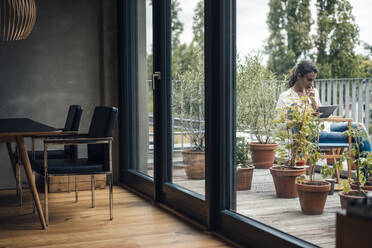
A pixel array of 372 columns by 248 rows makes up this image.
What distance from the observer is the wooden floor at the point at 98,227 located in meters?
3.26

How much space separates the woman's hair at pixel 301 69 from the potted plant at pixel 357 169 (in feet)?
1.20

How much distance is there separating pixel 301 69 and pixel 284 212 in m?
0.82

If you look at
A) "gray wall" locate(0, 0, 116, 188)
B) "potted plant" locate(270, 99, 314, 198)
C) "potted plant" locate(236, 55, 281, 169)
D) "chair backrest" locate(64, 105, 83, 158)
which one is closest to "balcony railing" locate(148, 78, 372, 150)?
"potted plant" locate(270, 99, 314, 198)

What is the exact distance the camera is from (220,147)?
3346mm

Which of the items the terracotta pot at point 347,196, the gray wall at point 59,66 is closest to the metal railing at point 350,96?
the terracotta pot at point 347,196

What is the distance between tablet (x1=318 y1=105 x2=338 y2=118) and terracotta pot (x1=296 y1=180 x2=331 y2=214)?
1.16 feet

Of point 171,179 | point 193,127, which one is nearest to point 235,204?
point 193,127

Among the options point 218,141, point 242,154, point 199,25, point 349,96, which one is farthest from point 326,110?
point 199,25

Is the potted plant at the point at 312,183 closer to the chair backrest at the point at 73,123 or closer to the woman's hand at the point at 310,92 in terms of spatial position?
the woman's hand at the point at 310,92

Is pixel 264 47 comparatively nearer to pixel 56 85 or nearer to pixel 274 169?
pixel 274 169

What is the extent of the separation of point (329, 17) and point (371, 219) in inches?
45.8

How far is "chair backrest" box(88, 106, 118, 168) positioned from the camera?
12.3ft

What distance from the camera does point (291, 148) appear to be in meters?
2.82

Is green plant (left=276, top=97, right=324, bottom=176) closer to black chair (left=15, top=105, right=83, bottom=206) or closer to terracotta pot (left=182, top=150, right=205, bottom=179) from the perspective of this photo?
terracotta pot (left=182, top=150, right=205, bottom=179)
